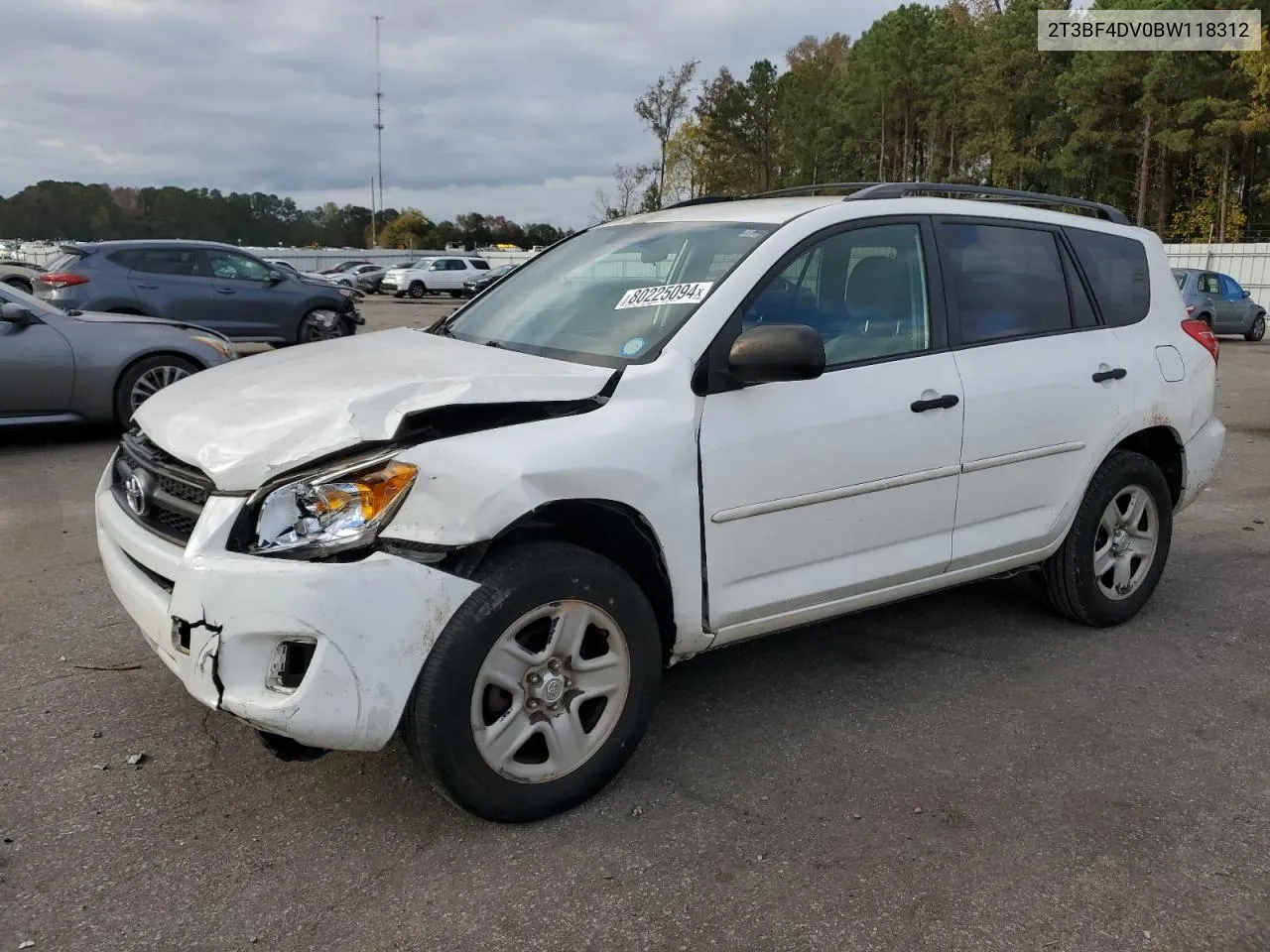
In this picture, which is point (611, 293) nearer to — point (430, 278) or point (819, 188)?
point (819, 188)

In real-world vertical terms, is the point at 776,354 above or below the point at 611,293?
below

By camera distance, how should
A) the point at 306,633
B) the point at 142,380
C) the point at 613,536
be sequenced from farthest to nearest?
the point at 142,380 → the point at 613,536 → the point at 306,633

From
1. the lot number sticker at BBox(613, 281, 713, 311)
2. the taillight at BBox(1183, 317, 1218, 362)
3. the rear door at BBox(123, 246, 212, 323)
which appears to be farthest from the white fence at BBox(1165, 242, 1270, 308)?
the lot number sticker at BBox(613, 281, 713, 311)

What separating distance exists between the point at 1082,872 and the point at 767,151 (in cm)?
6300

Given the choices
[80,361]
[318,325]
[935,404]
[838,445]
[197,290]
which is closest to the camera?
[838,445]

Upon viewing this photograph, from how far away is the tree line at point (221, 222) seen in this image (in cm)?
7544

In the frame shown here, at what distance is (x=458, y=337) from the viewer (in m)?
4.11

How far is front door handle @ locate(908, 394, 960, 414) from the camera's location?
145 inches

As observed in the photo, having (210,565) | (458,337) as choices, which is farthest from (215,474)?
(458,337)

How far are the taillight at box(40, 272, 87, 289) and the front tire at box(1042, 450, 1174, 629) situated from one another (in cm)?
1182

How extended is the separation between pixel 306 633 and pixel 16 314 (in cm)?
691

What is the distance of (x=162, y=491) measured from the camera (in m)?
3.09

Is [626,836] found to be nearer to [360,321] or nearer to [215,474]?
[215,474]

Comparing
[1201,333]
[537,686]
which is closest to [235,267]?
[1201,333]
